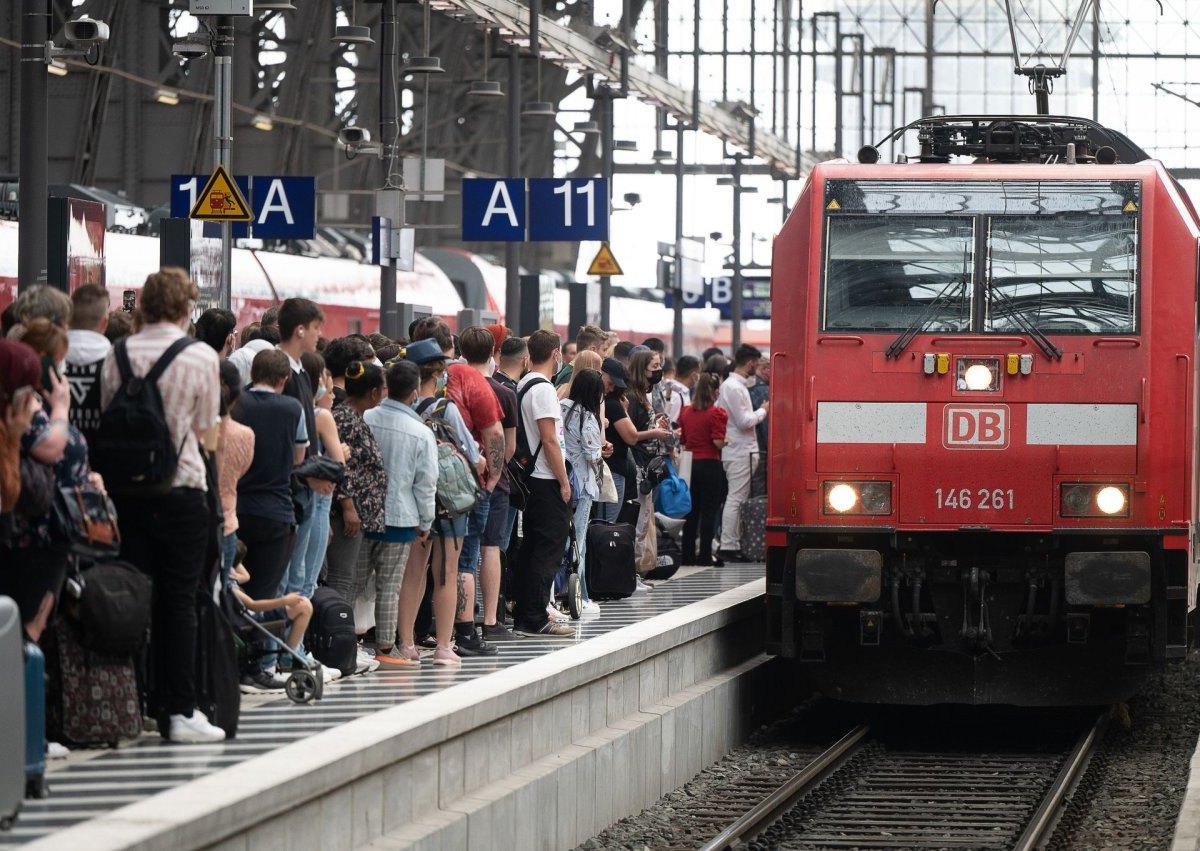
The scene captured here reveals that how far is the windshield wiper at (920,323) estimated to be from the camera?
12.6 metres

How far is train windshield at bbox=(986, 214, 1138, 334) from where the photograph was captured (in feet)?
41.2

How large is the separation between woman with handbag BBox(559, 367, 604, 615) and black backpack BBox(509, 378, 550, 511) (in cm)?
68

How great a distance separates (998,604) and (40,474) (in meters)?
6.82

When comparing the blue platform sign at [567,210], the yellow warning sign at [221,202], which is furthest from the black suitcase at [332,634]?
the blue platform sign at [567,210]

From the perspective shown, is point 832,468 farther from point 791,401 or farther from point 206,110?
point 206,110

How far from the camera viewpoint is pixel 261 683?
32.4 feet

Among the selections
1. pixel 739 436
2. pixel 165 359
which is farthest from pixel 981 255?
pixel 165 359

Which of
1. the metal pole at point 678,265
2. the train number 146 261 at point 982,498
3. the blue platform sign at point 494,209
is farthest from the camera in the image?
the metal pole at point 678,265

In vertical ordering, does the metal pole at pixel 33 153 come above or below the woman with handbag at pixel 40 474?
above

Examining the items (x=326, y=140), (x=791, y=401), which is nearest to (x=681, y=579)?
(x=791, y=401)

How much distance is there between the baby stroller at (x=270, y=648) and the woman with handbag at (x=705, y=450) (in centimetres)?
822

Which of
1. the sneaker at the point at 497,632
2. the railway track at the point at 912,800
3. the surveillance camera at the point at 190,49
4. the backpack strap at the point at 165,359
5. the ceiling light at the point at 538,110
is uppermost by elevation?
the ceiling light at the point at 538,110

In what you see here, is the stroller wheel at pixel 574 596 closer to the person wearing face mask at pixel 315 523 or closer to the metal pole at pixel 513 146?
the person wearing face mask at pixel 315 523

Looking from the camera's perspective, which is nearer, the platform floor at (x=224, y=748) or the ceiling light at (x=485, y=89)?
the platform floor at (x=224, y=748)
